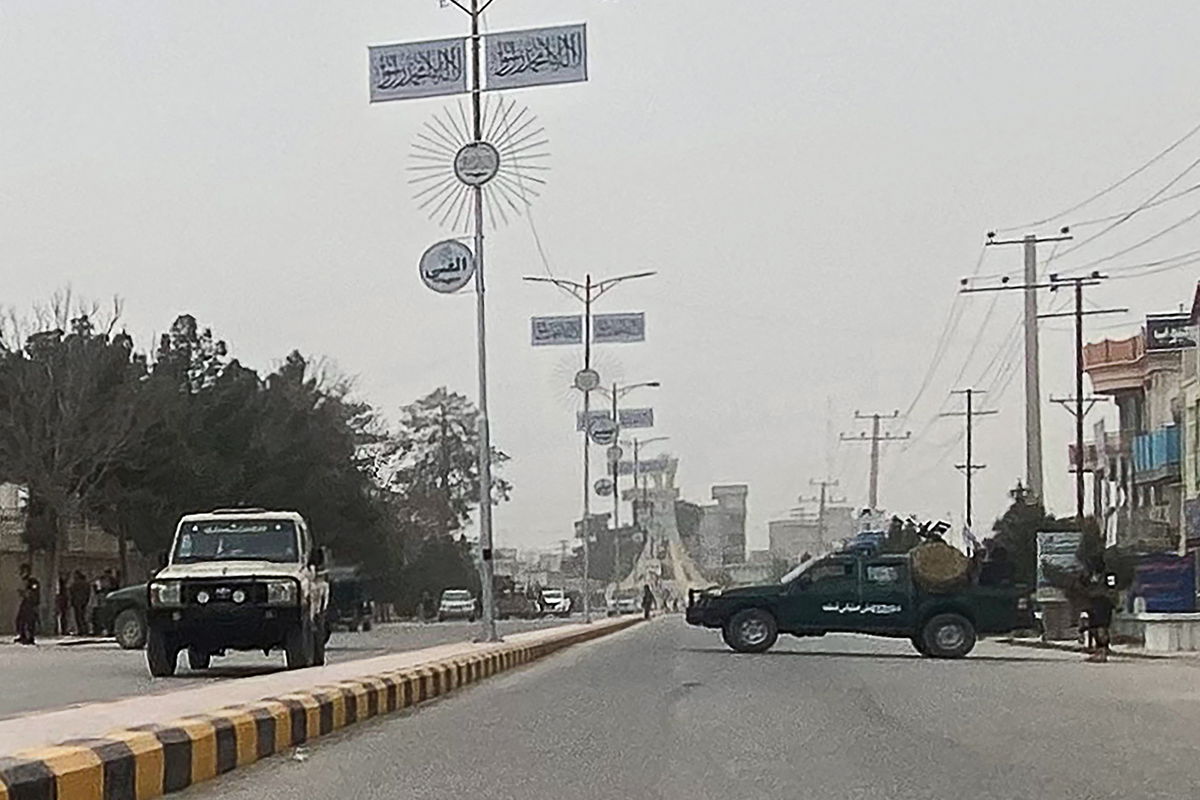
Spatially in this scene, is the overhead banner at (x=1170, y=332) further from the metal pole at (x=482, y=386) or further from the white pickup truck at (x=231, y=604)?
the white pickup truck at (x=231, y=604)

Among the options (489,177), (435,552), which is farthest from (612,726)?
(435,552)

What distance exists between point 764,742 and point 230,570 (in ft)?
37.3

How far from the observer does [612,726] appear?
596 inches

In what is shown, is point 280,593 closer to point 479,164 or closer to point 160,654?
point 160,654

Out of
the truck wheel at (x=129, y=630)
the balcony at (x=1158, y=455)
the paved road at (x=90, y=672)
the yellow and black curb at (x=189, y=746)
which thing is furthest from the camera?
the balcony at (x=1158, y=455)

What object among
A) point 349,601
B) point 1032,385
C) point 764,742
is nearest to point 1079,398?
point 1032,385

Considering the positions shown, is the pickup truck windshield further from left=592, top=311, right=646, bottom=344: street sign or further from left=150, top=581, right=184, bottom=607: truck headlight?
left=592, top=311, right=646, bottom=344: street sign

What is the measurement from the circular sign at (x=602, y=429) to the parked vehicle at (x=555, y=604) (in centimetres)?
3732

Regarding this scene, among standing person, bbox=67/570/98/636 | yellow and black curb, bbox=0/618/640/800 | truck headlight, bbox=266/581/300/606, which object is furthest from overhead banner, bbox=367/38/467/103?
standing person, bbox=67/570/98/636

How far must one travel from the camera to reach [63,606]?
4597 cm

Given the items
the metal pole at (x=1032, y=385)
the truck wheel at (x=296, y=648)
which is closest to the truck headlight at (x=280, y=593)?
the truck wheel at (x=296, y=648)

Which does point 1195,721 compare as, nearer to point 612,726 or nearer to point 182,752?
point 612,726

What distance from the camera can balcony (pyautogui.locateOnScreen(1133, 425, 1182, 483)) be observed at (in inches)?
2438

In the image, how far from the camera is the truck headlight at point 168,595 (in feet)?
75.8
